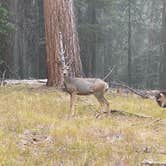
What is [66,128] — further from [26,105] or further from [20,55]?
[20,55]

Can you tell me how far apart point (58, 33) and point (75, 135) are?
619 cm

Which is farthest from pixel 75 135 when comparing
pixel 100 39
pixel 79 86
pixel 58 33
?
pixel 100 39

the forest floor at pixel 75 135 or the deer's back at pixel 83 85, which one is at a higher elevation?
the deer's back at pixel 83 85

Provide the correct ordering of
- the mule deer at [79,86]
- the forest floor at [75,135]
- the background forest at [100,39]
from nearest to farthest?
the forest floor at [75,135], the mule deer at [79,86], the background forest at [100,39]

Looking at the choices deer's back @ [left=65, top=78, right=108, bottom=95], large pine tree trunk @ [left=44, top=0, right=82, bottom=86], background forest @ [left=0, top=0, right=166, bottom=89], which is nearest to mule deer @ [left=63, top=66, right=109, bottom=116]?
deer's back @ [left=65, top=78, right=108, bottom=95]

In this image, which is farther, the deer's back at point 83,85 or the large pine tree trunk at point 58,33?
the large pine tree trunk at point 58,33

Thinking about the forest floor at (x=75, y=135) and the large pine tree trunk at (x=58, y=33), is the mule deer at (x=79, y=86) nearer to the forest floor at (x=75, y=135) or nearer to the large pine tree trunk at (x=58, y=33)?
the forest floor at (x=75, y=135)

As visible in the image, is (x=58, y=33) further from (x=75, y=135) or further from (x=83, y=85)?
(x=75, y=135)

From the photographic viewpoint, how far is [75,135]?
724cm

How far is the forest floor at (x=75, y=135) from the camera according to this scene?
6.27 metres

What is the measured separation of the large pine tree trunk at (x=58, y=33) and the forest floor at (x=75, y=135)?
2589 mm

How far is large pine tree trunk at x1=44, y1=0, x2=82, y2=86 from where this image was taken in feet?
42.5

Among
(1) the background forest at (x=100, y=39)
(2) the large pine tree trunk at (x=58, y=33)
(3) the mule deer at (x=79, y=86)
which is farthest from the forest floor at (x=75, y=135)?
(1) the background forest at (x=100, y=39)

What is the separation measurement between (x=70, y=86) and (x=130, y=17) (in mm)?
27725
